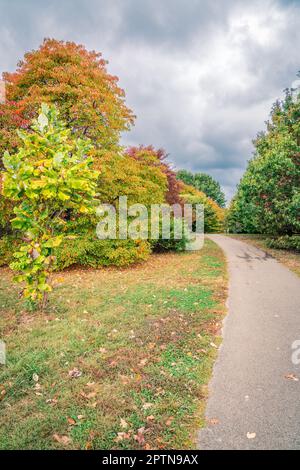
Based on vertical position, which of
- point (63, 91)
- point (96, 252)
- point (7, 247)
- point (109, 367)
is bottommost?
point (109, 367)

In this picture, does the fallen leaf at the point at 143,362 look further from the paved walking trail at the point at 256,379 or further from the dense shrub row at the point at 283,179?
the dense shrub row at the point at 283,179

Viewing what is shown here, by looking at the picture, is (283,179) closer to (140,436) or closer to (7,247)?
(7,247)

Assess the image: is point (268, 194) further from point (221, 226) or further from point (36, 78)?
point (221, 226)

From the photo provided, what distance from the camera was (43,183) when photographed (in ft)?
16.0

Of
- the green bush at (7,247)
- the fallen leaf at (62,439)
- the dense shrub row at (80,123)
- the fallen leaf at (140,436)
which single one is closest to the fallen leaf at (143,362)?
the fallen leaf at (140,436)

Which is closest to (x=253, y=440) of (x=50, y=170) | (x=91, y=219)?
(x=50, y=170)

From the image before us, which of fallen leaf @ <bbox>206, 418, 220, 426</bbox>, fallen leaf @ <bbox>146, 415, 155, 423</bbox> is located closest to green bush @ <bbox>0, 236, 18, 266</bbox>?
fallen leaf @ <bbox>146, 415, 155, 423</bbox>

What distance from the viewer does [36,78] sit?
9938 millimetres

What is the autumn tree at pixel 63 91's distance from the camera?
9453 millimetres

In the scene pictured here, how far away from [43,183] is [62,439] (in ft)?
12.3

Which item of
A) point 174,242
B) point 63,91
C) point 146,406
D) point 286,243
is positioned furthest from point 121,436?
point 286,243

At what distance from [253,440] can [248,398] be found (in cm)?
68

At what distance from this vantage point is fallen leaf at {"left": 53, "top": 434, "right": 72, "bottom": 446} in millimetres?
3031
